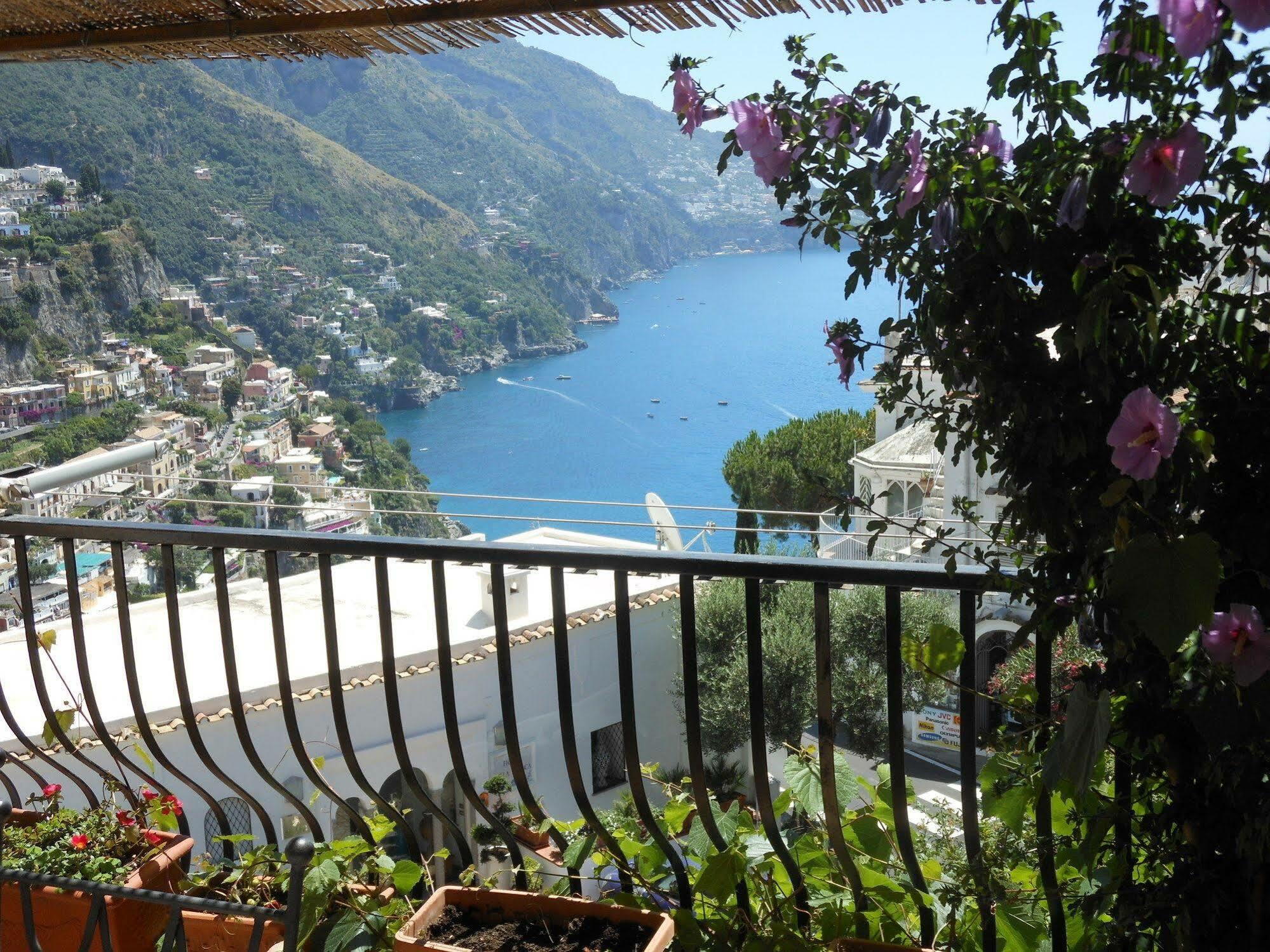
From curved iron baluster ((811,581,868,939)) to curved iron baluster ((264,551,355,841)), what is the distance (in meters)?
0.70

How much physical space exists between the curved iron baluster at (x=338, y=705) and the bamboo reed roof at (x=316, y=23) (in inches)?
36.3

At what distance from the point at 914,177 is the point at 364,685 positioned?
29.2 ft

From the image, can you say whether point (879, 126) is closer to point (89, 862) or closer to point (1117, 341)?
point (1117, 341)

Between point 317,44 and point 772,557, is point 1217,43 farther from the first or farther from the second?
point 317,44

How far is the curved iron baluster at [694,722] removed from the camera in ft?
4.45

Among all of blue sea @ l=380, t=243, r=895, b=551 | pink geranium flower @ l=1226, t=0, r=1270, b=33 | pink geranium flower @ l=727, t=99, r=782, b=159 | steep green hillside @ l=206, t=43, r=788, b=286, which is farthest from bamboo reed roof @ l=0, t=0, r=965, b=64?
steep green hillside @ l=206, t=43, r=788, b=286

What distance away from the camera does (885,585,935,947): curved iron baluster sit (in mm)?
1308

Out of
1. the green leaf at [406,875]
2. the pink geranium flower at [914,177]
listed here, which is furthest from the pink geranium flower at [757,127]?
the green leaf at [406,875]

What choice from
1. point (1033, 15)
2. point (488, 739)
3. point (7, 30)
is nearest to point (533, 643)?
point (488, 739)

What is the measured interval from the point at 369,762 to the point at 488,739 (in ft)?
4.55

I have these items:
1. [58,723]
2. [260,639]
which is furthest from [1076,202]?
[260,639]

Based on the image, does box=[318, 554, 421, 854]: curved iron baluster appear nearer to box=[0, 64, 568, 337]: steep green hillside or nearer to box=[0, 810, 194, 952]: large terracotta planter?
box=[0, 810, 194, 952]: large terracotta planter

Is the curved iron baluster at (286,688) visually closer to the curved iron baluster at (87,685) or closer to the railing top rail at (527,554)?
the railing top rail at (527,554)

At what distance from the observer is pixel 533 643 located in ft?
40.3
